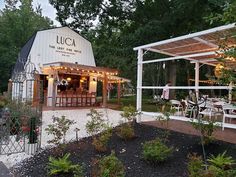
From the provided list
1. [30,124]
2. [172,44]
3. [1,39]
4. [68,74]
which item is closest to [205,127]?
[172,44]

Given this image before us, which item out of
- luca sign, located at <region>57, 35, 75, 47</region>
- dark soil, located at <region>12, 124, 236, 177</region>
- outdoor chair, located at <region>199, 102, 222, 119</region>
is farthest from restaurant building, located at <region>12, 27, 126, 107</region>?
dark soil, located at <region>12, 124, 236, 177</region>

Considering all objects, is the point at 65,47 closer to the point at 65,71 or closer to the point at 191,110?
the point at 65,71

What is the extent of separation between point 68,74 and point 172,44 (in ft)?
46.2

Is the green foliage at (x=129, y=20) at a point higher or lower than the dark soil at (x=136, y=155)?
higher

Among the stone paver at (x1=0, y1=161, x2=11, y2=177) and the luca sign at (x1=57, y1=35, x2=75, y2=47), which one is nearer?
the stone paver at (x1=0, y1=161, x2=11, y2=177)

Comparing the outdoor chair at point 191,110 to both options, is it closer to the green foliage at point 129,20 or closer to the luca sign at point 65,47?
the green foliage at point 129,20

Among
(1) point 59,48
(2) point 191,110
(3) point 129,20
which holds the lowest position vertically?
(2) point 191,110

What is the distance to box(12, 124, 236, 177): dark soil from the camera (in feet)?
17.0

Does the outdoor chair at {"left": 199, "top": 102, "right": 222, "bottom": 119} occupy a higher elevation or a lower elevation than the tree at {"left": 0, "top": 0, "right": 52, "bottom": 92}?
lower

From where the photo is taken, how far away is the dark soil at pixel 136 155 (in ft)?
17.0

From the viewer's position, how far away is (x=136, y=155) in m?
6.02

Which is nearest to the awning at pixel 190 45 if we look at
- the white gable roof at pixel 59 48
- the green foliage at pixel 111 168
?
the green foliage at pixel 111 168

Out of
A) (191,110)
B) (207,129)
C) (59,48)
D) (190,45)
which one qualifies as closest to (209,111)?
(191,110)

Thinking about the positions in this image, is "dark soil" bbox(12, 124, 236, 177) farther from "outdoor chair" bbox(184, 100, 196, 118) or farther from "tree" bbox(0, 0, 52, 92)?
"tree" bbox(0, 0, 52, 92)
